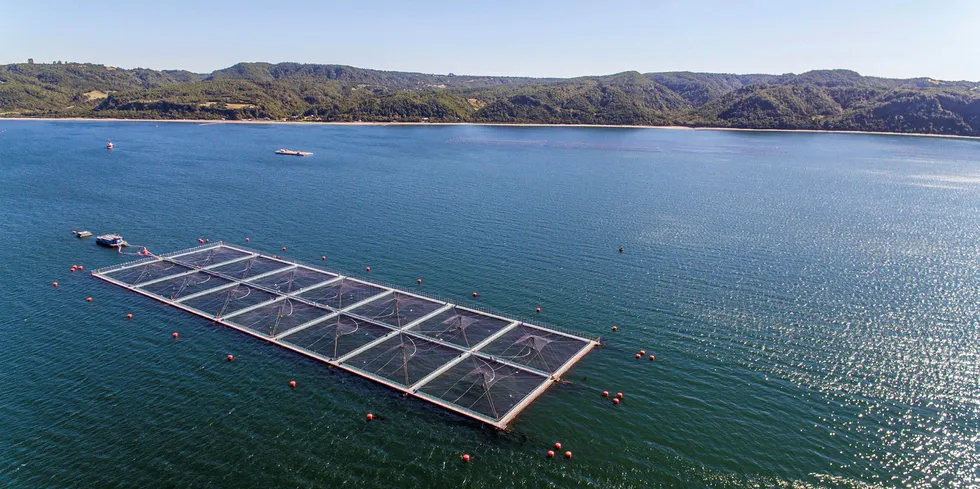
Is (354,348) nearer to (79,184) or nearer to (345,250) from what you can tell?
(345,250)

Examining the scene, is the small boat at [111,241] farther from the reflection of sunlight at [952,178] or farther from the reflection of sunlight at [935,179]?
the reflection of sunlight at [952,178]

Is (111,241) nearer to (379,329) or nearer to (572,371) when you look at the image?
(379,329)

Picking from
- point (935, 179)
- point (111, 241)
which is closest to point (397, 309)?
point (111, 241)

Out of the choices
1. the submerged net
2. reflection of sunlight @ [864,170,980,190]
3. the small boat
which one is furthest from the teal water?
reflection of sunlight @ [864,170,980,190]

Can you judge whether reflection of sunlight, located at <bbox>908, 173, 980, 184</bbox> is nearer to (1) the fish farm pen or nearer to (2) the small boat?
(1) the fish farm pen

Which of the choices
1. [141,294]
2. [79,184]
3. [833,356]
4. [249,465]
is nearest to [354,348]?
[249,465]

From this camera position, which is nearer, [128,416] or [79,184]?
[128,416]
